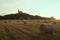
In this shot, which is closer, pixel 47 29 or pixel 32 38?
pixel 32 38

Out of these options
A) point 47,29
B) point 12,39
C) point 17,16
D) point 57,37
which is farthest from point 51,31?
point 17,16

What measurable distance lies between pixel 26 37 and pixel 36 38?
804 millimetres

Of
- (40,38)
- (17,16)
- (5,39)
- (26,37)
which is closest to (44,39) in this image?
(40,38)

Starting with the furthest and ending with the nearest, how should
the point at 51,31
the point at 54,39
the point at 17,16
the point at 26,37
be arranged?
the point at 17,16
the point at 51,31
the point at 26,37
the point at 54,39

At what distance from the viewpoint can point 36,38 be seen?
14258 mm

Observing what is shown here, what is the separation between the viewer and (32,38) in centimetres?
1427

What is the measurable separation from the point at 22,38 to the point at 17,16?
63084mm

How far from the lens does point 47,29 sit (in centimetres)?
1612

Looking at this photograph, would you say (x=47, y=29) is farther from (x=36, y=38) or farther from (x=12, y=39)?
(x=12, y=39)

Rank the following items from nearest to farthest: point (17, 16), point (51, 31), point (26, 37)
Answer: point (26, 37), point (51, 31), point (17, 16)

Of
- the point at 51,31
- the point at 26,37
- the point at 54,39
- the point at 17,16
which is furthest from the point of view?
the point at 17,16

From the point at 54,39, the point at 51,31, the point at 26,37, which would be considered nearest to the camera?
the point at 54,39

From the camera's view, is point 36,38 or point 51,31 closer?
point 36,38

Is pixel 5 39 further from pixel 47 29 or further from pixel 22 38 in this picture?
pixel 47 29
